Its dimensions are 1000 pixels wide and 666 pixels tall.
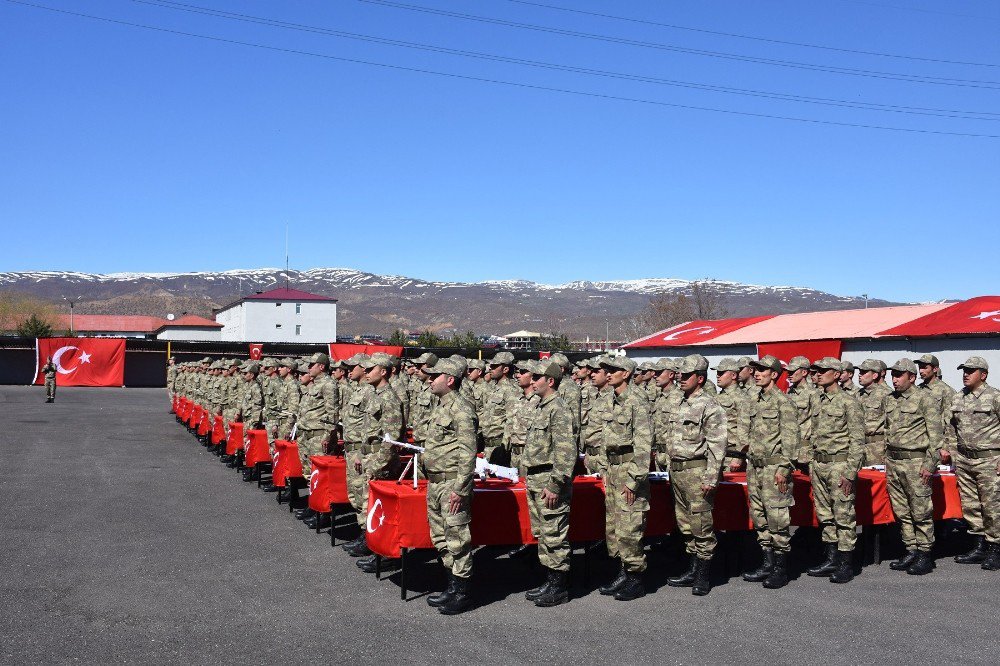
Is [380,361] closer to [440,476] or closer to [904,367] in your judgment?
[440,476]

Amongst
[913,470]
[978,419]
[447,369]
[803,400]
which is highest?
[447,369]

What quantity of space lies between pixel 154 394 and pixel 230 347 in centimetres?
565

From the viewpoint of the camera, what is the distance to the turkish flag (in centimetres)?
4225

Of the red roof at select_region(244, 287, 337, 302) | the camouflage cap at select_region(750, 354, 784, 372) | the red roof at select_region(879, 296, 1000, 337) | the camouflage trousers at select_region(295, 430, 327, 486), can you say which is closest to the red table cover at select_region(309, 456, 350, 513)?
the camouflage trousers at select_region(295, 430, 327, 486)

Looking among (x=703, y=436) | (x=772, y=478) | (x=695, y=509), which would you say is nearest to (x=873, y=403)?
(x=772, y=478)

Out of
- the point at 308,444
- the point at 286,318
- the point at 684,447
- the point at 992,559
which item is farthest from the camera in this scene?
the point at 286,318

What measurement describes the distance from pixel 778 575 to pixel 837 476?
1.23 meters

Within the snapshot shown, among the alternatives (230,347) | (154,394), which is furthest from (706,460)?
(230,347)

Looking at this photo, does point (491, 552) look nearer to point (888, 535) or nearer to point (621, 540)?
point (621, 540)

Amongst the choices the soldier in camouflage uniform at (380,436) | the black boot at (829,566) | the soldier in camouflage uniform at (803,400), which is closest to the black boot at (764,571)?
the black boot at (829,566)

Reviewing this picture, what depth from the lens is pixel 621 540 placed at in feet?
24.5

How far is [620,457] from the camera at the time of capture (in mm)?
7508

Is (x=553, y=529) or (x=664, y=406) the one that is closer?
(x=553, y=529)

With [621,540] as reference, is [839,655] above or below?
below
